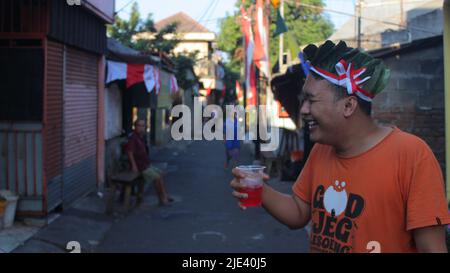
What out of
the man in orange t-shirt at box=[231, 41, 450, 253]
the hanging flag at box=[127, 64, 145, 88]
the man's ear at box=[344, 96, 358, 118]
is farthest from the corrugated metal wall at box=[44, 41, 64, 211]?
the man's ear at box=[344, 96, 358, 118]

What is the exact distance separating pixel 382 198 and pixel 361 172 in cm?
15

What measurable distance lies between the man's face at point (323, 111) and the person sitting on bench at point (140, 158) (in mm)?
7987

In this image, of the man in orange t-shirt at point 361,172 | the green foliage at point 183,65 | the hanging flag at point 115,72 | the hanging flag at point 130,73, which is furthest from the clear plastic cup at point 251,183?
the green foliage at point 183,65

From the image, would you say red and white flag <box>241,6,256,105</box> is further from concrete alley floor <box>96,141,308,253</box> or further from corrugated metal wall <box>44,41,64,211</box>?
corrugated metal wall <box>44,41,64,211</box>

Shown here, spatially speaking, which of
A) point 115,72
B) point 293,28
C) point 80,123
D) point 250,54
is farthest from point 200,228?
point 293,28

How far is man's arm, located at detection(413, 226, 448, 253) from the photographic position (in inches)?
89.0

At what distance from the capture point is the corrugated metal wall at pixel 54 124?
8.05 metres

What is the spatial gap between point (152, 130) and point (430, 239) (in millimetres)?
20888

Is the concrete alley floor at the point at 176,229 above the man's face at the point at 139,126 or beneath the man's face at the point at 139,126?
beneath

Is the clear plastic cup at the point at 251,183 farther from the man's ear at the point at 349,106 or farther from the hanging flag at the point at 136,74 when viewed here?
the hanging flag at the point at 136,74

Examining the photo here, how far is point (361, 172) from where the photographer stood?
2.42 m

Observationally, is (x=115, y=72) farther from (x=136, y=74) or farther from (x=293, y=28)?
(x=293, y=28)
